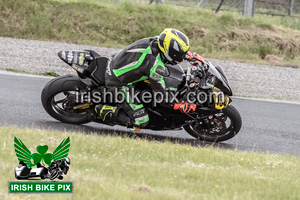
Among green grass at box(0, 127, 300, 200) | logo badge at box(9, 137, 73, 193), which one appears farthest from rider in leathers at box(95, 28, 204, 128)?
logo badge at box(9, 137, 73, 193)

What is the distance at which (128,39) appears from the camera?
16.1 meters

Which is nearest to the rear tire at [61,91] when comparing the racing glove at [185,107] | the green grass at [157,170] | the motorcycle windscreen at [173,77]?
the green grass at [157,170]

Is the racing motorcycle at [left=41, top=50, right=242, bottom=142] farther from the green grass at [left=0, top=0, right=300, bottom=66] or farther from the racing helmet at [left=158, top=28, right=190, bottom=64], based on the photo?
the green grass at [left=0, top=0, right=300, bottom=66]

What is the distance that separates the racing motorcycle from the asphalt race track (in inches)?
12.6

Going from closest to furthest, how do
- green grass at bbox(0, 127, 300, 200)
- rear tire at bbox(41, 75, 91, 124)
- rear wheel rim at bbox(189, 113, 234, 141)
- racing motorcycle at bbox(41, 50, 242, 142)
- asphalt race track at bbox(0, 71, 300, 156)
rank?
green grass at bbox(0, 127, 300, 200) → racing motorcycle at bbox(41, 50, 242, 142) → rear tire at bbox(41, 75, 91, 124) → rear wheel rim at bbox(189, 113, 234, 141) → asphalt race track at bbox(0, 71, 300, 156)

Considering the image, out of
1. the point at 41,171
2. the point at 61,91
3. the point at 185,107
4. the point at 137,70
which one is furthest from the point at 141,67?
the point at 41,171

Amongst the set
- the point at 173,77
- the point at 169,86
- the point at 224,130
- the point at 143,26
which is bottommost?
the point at 224,130

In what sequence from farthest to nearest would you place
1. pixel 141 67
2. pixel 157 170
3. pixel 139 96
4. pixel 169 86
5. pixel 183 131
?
pixel 183 131 < pixel 139 96 < pixel 169 86 < pixel 141 67 < pixel 157 170

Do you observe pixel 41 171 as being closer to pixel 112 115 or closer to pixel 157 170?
pixel 157 170

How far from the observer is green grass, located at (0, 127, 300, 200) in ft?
15.0

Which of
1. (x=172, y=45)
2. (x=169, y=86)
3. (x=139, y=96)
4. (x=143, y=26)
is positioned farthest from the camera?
(x=143, y=26)

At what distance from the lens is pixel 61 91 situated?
753 centimetres

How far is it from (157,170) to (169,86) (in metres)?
2.17

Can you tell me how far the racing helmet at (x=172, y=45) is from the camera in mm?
7035
